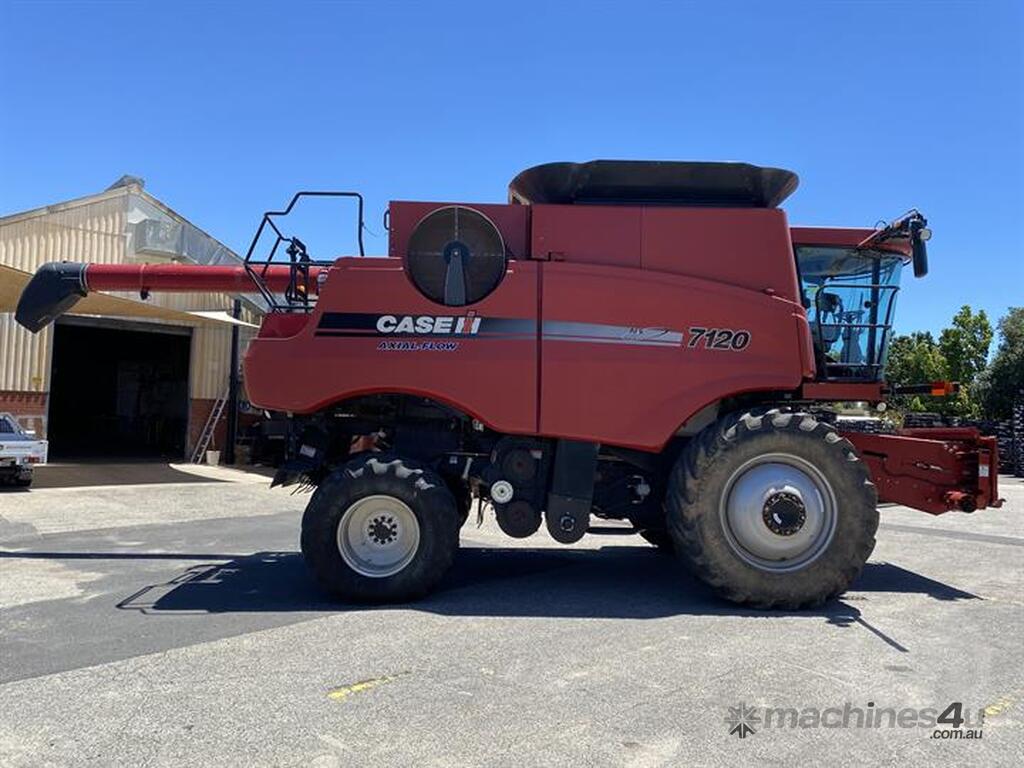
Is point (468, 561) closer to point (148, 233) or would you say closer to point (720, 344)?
point (720, 344)

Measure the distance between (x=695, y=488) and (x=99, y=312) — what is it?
661 inches

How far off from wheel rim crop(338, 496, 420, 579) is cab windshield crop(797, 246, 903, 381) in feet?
13.5

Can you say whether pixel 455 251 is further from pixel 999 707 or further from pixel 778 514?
pixel 999 707

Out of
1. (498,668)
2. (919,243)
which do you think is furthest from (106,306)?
(919,243)

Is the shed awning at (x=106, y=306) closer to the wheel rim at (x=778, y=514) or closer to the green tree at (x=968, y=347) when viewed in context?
the wheel rim at (x=778, y=514)

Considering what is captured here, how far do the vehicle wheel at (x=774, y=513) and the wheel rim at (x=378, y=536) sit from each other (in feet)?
7.31

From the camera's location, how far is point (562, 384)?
6.71m

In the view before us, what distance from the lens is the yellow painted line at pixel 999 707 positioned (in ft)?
14.1

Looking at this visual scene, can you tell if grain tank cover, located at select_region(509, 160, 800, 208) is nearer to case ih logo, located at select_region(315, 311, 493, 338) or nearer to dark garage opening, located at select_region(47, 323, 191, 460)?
case ih logo, located at select_region(315, 311, 493, 338)

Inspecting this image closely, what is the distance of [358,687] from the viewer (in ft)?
14.8

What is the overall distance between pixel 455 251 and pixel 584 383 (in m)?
1.56

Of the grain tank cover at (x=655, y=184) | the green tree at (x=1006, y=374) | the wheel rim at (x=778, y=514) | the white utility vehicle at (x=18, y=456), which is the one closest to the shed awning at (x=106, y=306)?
the white utility vehicle at (x=18, y=456)

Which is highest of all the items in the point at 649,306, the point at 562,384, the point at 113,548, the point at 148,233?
the point at 148,233

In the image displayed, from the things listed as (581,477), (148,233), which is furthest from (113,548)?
(148,233)
